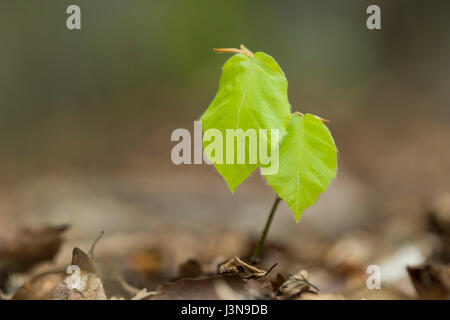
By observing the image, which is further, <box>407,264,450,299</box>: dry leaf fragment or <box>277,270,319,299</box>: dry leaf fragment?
<box>407,264,450,299</box>: dry leaf fragment

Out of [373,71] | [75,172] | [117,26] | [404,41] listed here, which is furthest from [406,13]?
[75,172]

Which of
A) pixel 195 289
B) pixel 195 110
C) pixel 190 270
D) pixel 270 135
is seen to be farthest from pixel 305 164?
Answer: pixel 195 110

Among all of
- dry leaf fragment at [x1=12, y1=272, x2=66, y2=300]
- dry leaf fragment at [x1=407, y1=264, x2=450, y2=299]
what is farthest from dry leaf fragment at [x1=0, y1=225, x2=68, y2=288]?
dry leaf fragment at [x1=407, y1=264, x2=450, y2=299]

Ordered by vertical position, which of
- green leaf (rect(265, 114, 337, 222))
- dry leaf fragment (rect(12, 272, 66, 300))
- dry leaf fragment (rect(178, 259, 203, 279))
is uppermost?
green leaf (rect(265, 114, 337, 222))

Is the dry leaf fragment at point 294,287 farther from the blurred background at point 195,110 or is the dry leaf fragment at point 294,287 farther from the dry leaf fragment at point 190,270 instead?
the blurred background at point 195,110

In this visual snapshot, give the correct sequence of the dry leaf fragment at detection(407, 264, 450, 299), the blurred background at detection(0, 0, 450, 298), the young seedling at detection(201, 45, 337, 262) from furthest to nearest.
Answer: the blurred background at detection(0, 0, 450, 298)
the dry leaf fragment at detection(407, 264, 450, 299)
the young seedling at detection(201, 45, 337, 262)

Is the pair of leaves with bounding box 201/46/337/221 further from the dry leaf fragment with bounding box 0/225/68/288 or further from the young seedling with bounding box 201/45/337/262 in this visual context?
the dry leaf fragment with bounding box 0/225/68/288

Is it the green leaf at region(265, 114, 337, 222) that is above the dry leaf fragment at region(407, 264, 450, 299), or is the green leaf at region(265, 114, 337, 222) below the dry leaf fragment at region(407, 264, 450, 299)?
above

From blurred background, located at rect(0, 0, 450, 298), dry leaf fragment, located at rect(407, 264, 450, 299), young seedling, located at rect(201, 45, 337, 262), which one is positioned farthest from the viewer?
blurred background, located at rect(0, 0, 450, 298)
